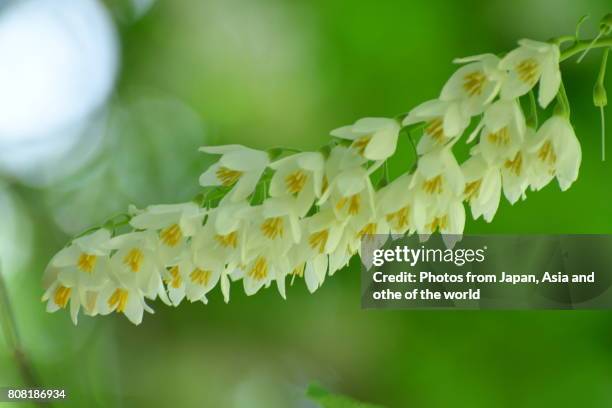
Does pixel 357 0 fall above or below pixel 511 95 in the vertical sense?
above

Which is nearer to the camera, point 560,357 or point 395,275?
point 395,275

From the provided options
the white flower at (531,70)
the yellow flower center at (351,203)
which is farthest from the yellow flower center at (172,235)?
the white flower at (531,70)

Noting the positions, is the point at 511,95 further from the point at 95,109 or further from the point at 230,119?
the point at 95,109

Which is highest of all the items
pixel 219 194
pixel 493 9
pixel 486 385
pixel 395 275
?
pixel 493 9

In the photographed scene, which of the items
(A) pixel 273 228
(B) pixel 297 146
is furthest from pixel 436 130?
(B) pixel 297 146

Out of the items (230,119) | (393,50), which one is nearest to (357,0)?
(393,50)

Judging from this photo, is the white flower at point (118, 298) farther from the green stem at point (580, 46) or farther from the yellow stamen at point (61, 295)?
the green stem at point (580, 46)

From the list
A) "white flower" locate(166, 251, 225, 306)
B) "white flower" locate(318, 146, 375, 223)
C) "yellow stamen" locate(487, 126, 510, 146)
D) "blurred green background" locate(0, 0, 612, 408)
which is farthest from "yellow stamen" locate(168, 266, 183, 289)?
"blurred green background" locate(0, 0, 612, 408)
